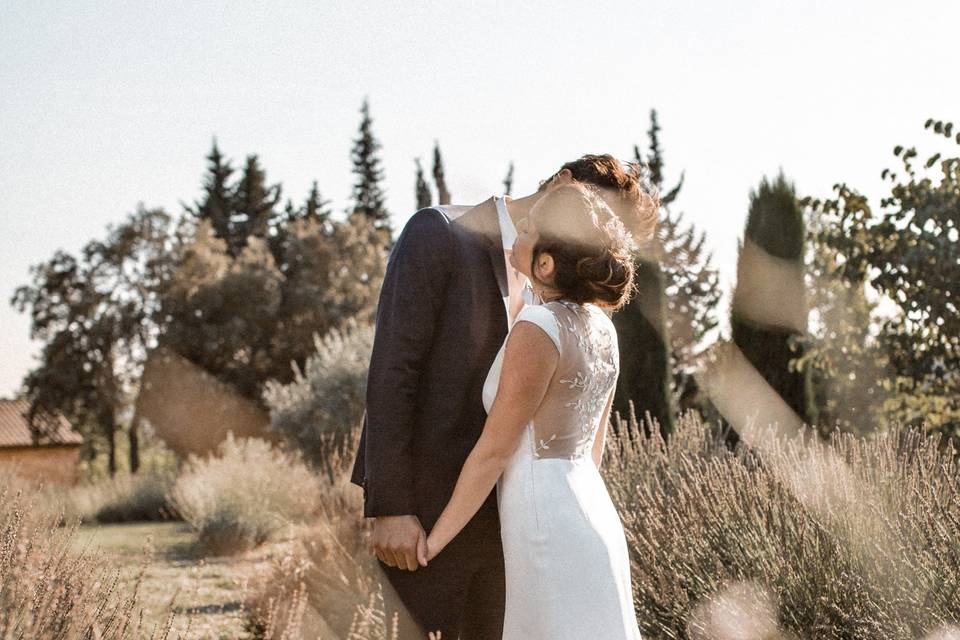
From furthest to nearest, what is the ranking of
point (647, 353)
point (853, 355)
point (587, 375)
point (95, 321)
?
point (95, 321), point (647, 353), point (853, 355), point (587, 375)

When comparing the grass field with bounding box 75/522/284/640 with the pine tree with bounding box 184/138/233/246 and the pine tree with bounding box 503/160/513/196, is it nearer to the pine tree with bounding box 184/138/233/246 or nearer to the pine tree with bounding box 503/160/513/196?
the pine tree with bounding box 503/160/513/196

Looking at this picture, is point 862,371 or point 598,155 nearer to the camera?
point 598,155

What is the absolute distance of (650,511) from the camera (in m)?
3.54

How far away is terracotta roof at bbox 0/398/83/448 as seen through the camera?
3127cm

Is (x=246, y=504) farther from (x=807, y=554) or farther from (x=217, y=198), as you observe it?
(x=217, y=198)

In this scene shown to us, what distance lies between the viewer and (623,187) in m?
2.58

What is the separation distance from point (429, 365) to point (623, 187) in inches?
30.8

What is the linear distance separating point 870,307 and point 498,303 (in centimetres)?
1038

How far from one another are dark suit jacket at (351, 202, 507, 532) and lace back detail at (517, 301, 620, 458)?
0.88 ft

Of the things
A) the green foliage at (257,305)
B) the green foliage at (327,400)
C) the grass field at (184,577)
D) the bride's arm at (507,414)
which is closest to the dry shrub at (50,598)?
the grass field at (184,577)

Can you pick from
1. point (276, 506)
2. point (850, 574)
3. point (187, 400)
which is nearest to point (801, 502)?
point (850, 574)

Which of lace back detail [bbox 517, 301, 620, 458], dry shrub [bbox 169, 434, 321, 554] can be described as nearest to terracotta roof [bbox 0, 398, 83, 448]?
dry shrub [bbox 169, 434, 321, 554]

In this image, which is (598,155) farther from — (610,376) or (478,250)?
(610,376)

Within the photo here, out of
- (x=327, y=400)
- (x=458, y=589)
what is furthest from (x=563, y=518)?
(x=327, y=400)
